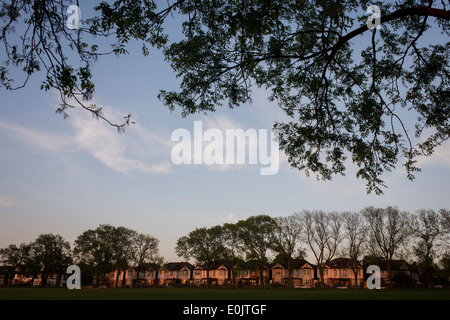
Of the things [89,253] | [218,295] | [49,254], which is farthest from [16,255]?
[218,295]

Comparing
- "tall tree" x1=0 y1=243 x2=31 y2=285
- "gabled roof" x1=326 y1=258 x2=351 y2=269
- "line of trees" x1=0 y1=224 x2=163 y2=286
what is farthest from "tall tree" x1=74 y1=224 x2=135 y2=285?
"gabled roof" x1=326 y1=258 x2=351 y2=269

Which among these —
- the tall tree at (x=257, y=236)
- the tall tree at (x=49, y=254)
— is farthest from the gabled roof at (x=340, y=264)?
the tall tree at (x=49, y=254)

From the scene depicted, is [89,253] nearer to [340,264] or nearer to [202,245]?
[202,245]

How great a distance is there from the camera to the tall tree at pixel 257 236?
70869mm

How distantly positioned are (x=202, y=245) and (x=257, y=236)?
16113 mm

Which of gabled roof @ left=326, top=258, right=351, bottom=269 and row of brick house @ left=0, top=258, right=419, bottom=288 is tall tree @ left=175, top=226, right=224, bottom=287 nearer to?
row of brick house @ left=0, top=258, right=419, bottom=288

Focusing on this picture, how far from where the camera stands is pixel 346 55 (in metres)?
11.0

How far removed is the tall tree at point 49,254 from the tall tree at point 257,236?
174 ft

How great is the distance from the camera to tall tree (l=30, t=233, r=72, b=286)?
89.6 meters

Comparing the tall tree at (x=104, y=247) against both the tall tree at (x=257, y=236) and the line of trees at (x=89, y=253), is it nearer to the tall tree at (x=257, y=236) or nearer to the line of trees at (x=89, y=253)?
the line of trees at (x=89, y=253)

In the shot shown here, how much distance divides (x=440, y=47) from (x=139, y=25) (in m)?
9.64

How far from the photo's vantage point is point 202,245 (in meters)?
80.6

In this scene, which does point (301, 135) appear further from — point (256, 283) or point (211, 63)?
point (256, 283)
